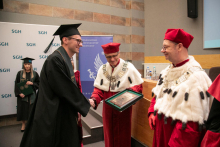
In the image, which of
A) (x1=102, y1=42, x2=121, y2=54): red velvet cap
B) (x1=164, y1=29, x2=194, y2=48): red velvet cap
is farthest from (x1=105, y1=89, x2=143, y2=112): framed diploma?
(x1=164, y1=29, x2=194, y2=48): red velvet cap

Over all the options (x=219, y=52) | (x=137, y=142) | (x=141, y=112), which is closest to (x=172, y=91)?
(x=141, y=112)

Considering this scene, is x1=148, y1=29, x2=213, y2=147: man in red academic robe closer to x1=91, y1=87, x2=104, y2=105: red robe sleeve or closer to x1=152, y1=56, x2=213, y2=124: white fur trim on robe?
x1=152, y1=56, x2=213, y2=124: white fur trim on robe

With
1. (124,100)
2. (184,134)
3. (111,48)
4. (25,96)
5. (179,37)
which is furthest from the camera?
(25,96)

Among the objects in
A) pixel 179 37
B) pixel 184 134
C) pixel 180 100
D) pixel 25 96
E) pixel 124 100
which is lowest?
pixel 25 96

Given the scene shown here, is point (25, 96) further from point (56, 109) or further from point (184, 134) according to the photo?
point (184, 134)

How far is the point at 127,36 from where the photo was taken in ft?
22.0

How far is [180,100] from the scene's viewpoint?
122cm

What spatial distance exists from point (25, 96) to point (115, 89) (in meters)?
2.87

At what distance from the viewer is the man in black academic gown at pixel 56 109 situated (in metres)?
1.40

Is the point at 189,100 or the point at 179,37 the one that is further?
the point at 179,37

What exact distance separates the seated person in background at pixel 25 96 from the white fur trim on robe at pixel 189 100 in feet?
11.8

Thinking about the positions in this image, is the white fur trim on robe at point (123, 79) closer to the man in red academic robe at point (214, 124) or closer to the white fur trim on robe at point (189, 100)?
the white fur trim on robe at point (189, 100)

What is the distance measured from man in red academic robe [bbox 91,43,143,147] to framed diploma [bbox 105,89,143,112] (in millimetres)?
249

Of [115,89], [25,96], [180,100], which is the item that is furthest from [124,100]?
[25,96]
